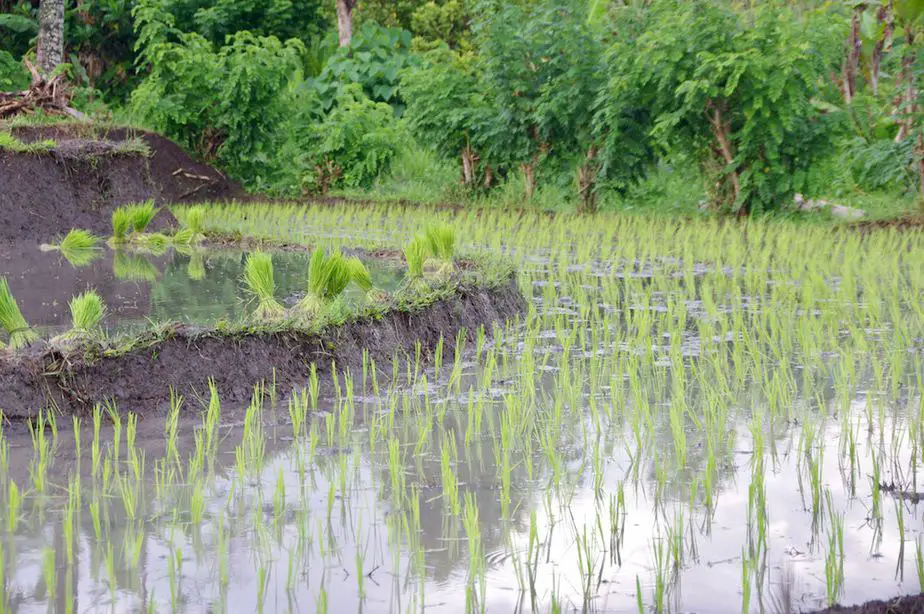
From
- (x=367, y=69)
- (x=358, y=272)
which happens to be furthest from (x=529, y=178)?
(x=358, y=272)

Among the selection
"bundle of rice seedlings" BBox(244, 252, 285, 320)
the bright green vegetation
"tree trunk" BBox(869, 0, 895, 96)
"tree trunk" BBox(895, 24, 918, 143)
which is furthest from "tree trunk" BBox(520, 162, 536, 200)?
"bundle of rice seedlings" BBox(244, 252, 285, 320)

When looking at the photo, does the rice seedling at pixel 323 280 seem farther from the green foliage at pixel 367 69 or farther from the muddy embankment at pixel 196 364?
the green foliage at pixel 367 69

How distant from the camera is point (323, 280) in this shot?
5387mm

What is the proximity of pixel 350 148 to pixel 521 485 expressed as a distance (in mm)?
11274

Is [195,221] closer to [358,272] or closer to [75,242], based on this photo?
[75,242]

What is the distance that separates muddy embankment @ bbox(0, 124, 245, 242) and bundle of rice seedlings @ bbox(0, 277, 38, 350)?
18.8ft

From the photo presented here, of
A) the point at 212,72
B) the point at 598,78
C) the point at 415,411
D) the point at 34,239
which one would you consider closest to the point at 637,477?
the point at 415,411

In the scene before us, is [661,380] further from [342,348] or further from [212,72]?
[212,72]

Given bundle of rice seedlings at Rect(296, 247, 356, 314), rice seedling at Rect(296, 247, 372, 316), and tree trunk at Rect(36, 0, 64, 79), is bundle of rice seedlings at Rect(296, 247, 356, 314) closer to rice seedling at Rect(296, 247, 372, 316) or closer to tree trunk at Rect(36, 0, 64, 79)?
rice seedling at Rect(296, 247, 372, 316)

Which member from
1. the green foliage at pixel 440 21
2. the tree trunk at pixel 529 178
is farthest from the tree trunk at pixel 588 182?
the green foliage at pixel 440 21

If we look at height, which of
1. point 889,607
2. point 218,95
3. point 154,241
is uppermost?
point 218,95

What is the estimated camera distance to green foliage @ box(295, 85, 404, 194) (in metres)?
14.1

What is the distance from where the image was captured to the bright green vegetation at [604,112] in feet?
35.3

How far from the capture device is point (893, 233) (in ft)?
31.2
